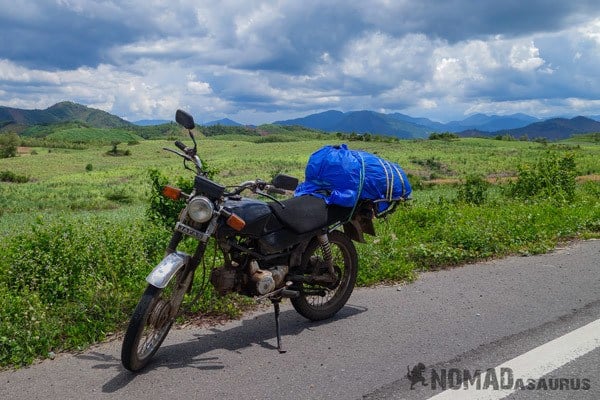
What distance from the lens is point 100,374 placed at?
364 centimetres

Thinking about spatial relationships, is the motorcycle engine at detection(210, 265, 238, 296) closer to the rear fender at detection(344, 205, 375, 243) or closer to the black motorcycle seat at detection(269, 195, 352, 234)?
the black motorcycle seat at detection(269, 195, 352, 234)

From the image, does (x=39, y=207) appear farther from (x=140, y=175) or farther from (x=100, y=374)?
(x=100, y=374)

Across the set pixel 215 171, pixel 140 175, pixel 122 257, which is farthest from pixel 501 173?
pixel 122 257

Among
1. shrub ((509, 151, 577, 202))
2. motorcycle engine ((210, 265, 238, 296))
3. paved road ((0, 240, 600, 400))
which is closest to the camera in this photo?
paved road ((0, 240, 600, 400))

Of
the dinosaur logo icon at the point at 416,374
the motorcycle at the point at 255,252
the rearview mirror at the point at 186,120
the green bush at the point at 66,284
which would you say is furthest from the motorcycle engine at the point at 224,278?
the dinosaur logo icon at the point at 416,374

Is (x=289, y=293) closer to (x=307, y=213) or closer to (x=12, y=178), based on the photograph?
(x=307, y=213)

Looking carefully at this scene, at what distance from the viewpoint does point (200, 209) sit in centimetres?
373

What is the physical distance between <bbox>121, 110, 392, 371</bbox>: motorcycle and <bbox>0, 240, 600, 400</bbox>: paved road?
0.24 metres

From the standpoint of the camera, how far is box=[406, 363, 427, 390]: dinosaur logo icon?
349 centimetres

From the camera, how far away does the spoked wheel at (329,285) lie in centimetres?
472

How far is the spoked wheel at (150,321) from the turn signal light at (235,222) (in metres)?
0.53

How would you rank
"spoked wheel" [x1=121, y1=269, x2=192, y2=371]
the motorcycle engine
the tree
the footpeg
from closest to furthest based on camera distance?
1. "spoked wheel" [x1=121, y1=269, x2=192, y2=371]
2. the motorcycle engine
3. the footpeg
4. the tree

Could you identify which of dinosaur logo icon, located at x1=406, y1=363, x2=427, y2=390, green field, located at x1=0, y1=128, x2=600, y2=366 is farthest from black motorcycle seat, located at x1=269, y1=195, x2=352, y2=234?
dinosaur logo icon, located at x1=406, y1=363, x2=427, y2=390

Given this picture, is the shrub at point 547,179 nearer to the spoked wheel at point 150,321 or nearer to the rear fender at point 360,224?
the rear fender at point 360,224
